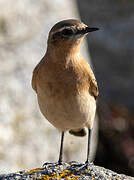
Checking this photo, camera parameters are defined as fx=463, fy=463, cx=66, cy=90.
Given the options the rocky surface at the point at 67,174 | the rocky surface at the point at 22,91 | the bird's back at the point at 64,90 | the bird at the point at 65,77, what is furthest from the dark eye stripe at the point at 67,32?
the rocky surface at the point at 22,91

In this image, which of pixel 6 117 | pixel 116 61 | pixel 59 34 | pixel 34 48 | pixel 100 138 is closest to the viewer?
pixel 59 34

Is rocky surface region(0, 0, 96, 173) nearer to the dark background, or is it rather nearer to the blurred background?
the blurred background

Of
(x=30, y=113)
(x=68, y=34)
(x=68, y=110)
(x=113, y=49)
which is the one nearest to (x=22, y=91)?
(x=30, y=113)

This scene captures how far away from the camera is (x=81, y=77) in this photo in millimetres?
6887

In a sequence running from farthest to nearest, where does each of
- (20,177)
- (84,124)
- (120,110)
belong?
(120,110) < (84,124) < (20,177)

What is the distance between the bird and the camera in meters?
6.64

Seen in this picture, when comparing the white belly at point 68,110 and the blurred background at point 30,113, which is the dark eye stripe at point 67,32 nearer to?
the white belly at point 68,110

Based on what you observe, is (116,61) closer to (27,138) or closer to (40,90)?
(27,138)

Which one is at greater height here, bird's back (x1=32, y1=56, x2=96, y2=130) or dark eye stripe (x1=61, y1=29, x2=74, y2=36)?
dark eye stripe (x1=61, y1=29, x2=74, y2=36)

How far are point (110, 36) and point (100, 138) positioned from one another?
4.25 meters

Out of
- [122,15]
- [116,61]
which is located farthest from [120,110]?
[122,15]

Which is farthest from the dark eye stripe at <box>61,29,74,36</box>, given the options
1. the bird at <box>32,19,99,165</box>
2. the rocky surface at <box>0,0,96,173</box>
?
the rocky surface at <box>0,0,96,173</box>

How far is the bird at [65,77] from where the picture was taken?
6637mm

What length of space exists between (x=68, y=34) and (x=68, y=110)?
1123 mm
